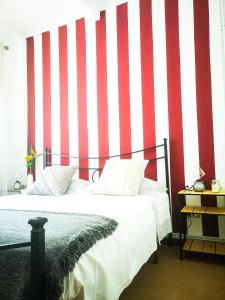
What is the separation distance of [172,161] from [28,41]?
9.14ft

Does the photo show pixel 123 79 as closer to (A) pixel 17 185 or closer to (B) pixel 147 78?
(B) pixel 147 78

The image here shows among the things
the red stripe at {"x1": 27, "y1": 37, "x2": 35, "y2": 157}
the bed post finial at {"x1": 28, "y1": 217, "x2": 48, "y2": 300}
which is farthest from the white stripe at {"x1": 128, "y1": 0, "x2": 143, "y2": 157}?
the bed post finial at {"x1": 28, "y1": 217, "x2": 48, "y2": 300}

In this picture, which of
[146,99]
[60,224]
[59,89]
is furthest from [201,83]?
[60,224]

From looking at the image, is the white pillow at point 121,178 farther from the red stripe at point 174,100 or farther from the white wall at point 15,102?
the white wall at point 15,102

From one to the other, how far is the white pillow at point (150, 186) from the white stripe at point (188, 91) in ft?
0.95

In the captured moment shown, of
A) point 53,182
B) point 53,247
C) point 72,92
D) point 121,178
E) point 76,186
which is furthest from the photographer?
point 72,92

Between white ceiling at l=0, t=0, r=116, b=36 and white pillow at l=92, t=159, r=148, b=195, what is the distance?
193 centimetres

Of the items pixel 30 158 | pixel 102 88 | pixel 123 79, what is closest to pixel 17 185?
pixel 30 158

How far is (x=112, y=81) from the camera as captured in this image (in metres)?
3.14

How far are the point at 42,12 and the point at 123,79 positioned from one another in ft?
4.33

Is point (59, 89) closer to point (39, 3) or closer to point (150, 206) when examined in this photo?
point (39, 3)

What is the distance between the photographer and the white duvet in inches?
43.6

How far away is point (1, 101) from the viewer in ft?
10.8

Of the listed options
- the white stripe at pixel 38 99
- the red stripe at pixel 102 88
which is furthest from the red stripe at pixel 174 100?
the white stripe at pixel 38 99
